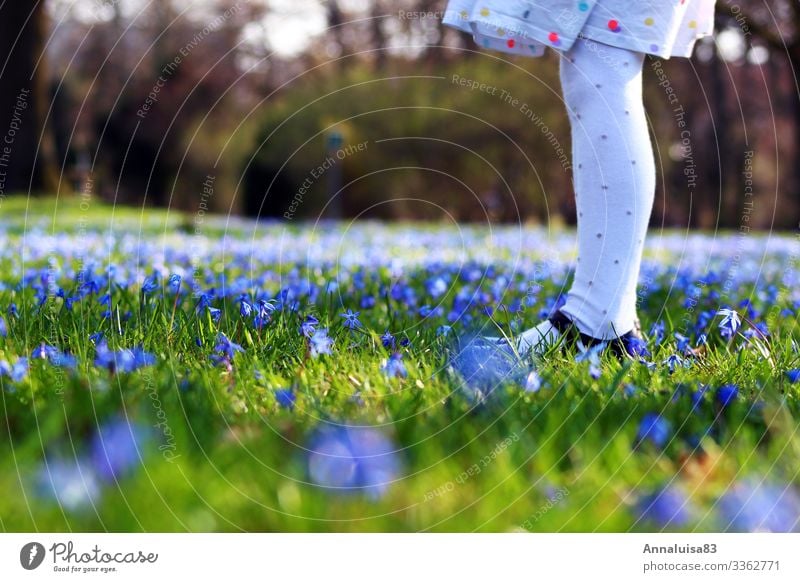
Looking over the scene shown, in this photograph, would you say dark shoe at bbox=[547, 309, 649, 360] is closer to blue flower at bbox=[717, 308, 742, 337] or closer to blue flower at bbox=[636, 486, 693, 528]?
blue flower at bbox=[717, 308, 742, 337]

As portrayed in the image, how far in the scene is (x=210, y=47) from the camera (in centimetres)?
2644

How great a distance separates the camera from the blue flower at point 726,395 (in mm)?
1976

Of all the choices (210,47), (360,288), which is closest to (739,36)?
(360,288)

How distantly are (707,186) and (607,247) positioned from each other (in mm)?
21350

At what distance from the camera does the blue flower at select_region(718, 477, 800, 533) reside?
150cm

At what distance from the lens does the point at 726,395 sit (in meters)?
1.99

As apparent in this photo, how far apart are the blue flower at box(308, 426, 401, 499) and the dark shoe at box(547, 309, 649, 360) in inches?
40.3

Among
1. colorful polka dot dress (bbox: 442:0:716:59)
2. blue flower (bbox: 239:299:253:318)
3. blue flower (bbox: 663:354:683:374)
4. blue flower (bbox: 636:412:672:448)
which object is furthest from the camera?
blue flower (bbox: 239:299:253:318)

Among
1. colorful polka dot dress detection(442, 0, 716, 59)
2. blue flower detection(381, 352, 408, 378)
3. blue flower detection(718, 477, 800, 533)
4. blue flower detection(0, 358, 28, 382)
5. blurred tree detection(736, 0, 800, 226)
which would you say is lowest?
blue flower detection(718, 477, 800, 533)

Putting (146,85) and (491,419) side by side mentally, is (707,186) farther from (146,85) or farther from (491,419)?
(491,419)

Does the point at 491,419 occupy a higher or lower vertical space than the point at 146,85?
lower

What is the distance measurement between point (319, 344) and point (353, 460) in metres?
0.80

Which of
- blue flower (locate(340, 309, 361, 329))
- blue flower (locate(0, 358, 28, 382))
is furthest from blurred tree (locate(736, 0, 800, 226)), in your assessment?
blue flower (locate(0, 358, 28, 382))

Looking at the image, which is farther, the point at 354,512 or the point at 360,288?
the point at 360,288
